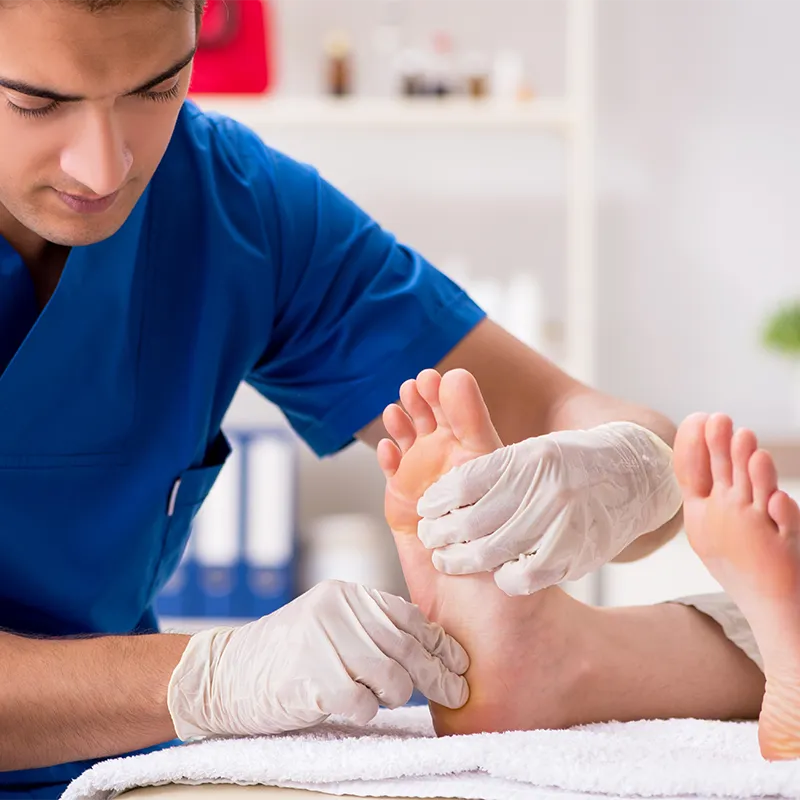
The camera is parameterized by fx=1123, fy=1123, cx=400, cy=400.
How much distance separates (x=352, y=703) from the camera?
31.4 inches

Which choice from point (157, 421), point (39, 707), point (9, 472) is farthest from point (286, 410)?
point (39, 707)

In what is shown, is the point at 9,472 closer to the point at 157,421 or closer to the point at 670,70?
the point at 157,421

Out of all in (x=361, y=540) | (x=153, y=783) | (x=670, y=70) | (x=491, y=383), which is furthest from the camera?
(x=670, y=70)

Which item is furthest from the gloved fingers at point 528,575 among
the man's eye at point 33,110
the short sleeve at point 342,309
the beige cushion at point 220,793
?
the man's eye at point 33,110

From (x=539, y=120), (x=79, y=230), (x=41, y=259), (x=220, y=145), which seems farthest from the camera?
(x=539, y=120)

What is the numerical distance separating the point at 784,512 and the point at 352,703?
33 cm

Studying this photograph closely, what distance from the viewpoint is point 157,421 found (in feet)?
3.60

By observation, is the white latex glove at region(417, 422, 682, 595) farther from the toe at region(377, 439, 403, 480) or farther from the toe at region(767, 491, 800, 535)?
the toe at region(767, 491, 800, 535)

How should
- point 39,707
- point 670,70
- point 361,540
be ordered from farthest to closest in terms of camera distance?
point 670,70 < point 361,540 < point 39,707

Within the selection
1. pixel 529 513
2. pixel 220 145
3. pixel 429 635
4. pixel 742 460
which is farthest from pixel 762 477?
pixel 220 145

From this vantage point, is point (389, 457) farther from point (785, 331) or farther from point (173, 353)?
point (785, 331)

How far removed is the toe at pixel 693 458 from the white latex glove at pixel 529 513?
9 centimetres

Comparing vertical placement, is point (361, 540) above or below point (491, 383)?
below

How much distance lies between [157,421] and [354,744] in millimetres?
453
